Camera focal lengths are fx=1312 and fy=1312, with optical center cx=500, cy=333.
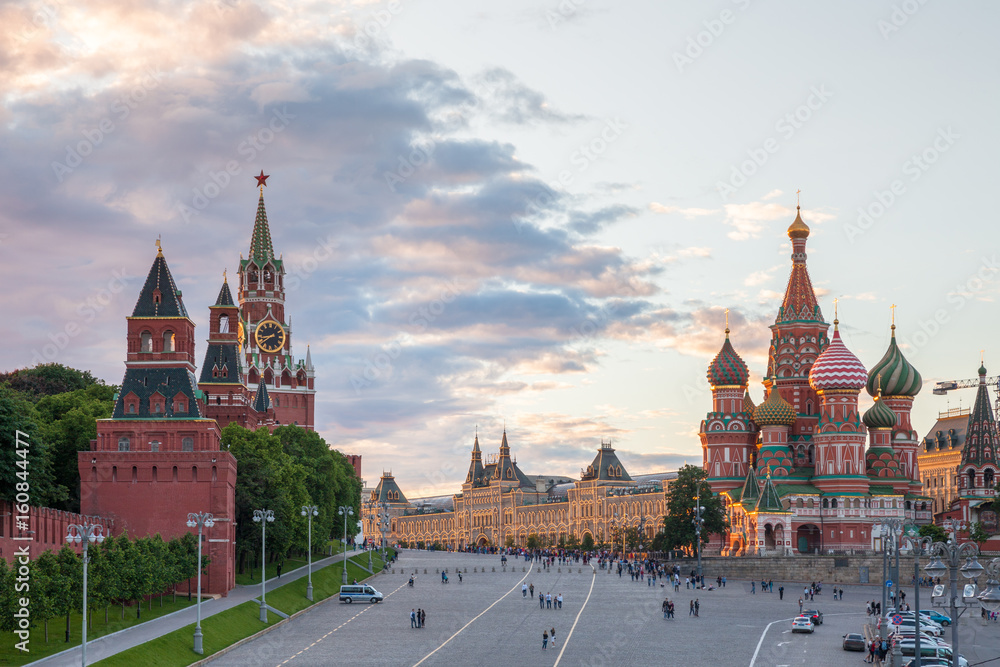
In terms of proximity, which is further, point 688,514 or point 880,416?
point 880,416

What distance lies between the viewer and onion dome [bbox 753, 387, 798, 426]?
427ft

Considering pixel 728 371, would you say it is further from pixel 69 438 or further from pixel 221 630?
pixel 221 630

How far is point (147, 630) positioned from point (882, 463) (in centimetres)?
8898

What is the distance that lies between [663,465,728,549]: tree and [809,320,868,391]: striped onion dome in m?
14.9

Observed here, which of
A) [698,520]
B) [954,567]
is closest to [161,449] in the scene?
[698,520]

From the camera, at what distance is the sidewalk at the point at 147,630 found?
49.8 metres

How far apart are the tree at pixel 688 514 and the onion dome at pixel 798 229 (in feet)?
103

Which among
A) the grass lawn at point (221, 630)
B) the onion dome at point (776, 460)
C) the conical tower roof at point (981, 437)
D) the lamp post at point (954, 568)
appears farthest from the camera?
the conical tower roof at point (981, 437)

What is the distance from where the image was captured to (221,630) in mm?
60906

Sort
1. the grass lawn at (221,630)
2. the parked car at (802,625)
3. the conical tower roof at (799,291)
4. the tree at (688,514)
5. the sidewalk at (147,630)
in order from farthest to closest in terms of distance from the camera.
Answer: the conical tower roof at (799,291), the tree at (688,514), the parked car at (802,625), the grass lawn at (221,630), the sidewalk at (147,630)

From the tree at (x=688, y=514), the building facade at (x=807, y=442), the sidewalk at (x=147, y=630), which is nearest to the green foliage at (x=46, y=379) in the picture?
the sidewalk at (x=147, y=630)

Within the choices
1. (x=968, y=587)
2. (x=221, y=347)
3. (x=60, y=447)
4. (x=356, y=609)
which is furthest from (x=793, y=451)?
(x=968, y=587)

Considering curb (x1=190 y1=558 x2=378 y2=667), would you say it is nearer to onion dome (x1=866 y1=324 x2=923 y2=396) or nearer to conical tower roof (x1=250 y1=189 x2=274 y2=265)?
onion dome (x1=866 y1=324 x2=923 y2=396)

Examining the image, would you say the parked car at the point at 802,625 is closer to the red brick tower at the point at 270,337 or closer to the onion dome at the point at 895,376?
the onion dome at the point at 895,376
